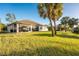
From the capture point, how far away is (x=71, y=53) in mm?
2514

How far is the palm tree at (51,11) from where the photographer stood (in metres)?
2.54

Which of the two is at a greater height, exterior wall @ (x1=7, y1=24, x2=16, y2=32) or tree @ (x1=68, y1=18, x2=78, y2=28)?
tree @ (x1=68, y1=18, x2=78, y2=28)

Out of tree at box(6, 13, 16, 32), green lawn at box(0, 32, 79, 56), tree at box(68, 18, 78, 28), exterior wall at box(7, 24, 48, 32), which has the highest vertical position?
tree at box(6, 13, 16, 32)

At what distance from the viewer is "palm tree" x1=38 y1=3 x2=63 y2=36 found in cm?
254

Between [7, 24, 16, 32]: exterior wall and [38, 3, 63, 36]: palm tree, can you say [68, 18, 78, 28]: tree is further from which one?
[7, 24, 16, 32]: exterior wall

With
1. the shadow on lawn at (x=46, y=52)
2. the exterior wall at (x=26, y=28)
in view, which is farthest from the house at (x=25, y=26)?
the shadow on lawn at (x=46, y=52)

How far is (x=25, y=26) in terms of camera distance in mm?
2604

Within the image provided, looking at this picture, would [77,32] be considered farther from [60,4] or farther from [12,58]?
[12,58]

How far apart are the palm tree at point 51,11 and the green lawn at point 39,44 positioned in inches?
4.3

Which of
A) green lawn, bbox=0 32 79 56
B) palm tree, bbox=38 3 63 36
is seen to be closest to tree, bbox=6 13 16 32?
green lawn, bbox=0 32 79 56

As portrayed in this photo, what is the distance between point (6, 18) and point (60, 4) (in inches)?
23.0

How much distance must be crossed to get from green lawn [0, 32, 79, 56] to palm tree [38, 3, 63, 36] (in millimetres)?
109

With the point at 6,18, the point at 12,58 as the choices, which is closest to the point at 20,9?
the point at 6,18

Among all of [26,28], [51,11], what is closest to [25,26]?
[26,28]
